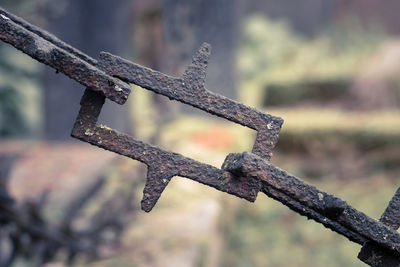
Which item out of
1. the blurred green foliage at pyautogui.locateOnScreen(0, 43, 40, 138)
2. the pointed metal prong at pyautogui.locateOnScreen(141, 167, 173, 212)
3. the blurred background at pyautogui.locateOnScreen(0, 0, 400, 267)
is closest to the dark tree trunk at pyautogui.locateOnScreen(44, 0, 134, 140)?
the blurred background at pyautogui.locateOnScreen(0, 0, 400, 267)

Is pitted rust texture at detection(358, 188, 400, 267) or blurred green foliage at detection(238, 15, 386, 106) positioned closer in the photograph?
pitted rust texture at detection(358, 188, 400, 267)

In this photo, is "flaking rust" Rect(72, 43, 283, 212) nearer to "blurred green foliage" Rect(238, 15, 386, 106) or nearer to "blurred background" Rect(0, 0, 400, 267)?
"blurred background" Rect(0, 0, 400, 267)

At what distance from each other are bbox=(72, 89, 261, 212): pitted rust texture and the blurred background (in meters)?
1.44

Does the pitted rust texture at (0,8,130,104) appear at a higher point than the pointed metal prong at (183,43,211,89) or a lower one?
lower

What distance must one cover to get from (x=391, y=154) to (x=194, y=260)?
4.69m

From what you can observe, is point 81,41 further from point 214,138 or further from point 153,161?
point 153,161

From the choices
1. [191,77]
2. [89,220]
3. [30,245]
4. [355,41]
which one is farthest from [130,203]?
[355,41]

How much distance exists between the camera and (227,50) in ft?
33.9

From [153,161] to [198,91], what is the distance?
188mm

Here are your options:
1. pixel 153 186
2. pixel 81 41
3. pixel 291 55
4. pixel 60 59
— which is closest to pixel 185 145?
pixel 81 41

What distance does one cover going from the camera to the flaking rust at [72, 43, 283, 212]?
116 centimetres

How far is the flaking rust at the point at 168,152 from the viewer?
116cm

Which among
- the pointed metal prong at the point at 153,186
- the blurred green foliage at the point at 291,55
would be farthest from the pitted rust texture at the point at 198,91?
the blurred green foliage at the point at 291,55

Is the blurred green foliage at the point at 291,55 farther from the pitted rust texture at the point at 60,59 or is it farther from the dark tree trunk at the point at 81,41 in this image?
the pitted rust texture at the point at 60,59
